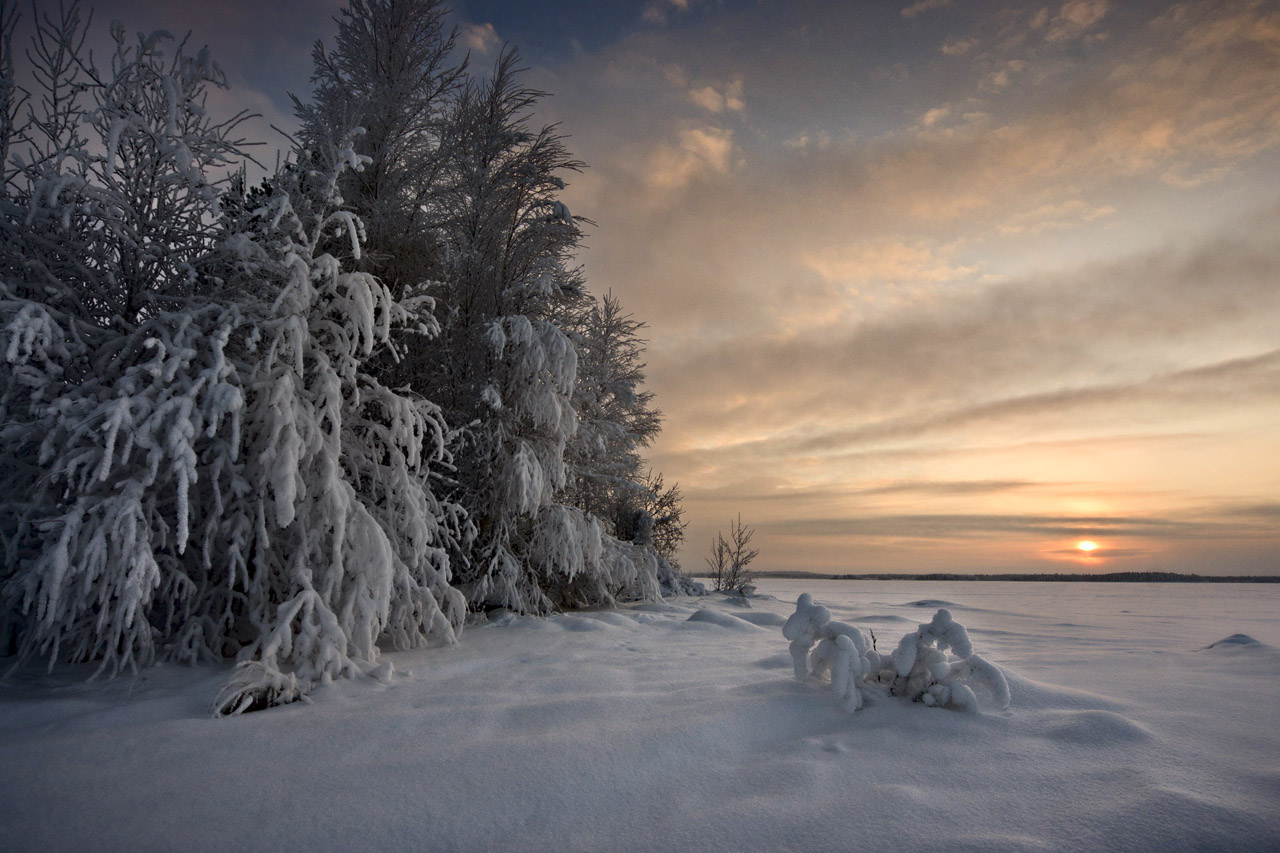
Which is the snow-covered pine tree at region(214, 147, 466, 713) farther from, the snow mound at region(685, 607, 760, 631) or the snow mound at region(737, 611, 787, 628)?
the snow mound at region(737, 611, 787, 628)

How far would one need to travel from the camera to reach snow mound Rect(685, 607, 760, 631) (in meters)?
5.42

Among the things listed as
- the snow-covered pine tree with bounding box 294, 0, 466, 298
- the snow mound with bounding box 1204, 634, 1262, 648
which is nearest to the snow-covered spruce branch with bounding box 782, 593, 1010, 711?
the snow mound with bounding box 1204, 634, 1262, 648

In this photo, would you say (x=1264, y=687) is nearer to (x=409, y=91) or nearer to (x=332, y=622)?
(x=332, y=622)

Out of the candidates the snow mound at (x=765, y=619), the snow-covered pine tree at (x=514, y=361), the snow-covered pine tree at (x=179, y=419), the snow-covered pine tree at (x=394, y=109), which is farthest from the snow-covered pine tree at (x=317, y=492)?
the snow mound at (x=765, y=619)

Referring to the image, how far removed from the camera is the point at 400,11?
22.3 ft

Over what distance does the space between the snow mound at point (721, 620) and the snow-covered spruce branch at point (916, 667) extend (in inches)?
106

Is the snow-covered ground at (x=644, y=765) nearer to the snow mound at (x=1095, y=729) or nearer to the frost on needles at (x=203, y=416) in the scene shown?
the snow mound at (x=1095, y=729)

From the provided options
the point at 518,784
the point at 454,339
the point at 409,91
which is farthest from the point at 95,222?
the point at 518,784

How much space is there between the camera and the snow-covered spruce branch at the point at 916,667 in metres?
2.41

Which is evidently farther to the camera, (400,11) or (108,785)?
(400,11)

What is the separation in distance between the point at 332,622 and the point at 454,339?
3867 mm

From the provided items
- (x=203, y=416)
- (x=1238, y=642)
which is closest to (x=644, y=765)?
(x=203, y=416)

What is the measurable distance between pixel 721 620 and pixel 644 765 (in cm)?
361

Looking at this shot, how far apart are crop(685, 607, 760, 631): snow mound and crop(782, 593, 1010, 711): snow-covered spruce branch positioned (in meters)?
2.70
